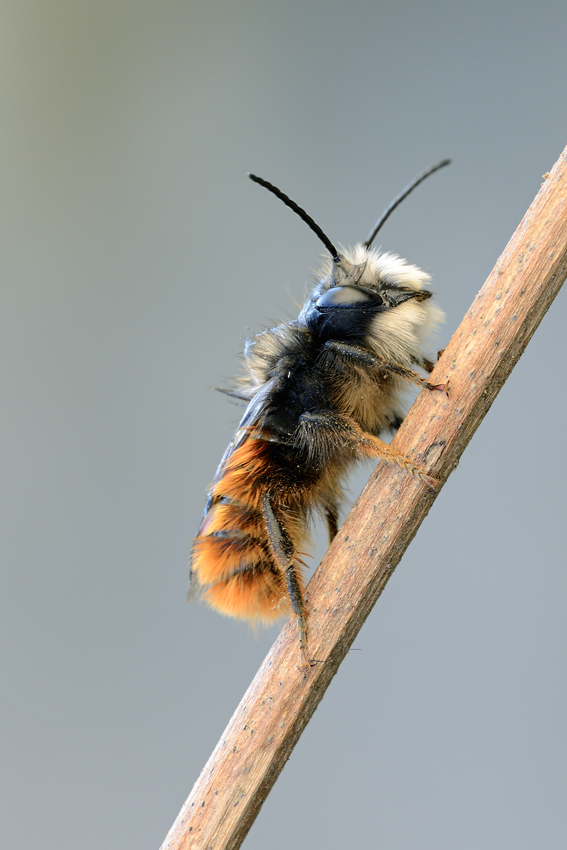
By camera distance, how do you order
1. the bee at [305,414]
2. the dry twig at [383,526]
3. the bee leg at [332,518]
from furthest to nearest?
the bee leg at [332,518]
the bee at [305,414]
the dry twig at [383,526]

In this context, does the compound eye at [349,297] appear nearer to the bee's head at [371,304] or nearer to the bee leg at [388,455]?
the bee's head at [371,304]

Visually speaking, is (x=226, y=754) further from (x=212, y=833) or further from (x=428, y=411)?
(x=428, y=411)

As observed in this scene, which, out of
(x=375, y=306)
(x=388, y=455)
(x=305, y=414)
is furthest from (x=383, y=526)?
(x=375, y=306)

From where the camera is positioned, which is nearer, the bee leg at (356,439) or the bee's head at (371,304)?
the bee leg at (356,439)

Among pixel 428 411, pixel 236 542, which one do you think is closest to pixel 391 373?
pixel 428 411

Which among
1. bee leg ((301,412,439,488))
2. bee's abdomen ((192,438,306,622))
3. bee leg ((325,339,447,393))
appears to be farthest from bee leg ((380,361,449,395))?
bee's abdomen ((192,438,306,622))

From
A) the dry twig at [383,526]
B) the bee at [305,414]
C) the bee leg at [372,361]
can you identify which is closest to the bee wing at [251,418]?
the bee at [305,414]

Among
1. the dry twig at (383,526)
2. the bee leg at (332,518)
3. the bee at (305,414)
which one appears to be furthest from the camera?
the bee leg at (332,518)

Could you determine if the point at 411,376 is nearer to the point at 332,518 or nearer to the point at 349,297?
the point at 349,297
